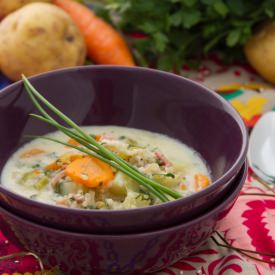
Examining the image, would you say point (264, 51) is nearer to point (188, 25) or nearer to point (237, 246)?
point (188, 25)

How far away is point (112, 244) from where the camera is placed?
141cm

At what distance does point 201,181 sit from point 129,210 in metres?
0.44

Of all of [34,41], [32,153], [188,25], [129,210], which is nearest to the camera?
[129,210]

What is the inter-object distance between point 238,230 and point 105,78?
0.61 metres

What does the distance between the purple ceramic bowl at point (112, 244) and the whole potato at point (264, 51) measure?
4.12 feet

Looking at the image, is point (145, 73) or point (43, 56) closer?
point (145, 73)

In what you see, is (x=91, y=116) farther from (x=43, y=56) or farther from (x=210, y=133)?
(x=43, y=56)

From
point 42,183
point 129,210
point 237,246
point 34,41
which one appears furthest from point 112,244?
point 34,41

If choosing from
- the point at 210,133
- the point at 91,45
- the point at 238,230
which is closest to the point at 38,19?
the point at 91,45

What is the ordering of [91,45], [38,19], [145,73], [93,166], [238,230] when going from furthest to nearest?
[91,45]
[38,19]
[145,73]
[238,230]
[93,166]

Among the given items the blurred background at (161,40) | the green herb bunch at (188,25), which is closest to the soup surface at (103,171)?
the blurred background at (161,40)

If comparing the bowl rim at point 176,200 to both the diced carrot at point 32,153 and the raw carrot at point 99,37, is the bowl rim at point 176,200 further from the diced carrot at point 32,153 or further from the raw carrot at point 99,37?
the raw carrot at point 99,37

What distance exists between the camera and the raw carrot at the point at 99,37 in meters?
2.87

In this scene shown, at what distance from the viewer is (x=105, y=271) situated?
59.9 inches
